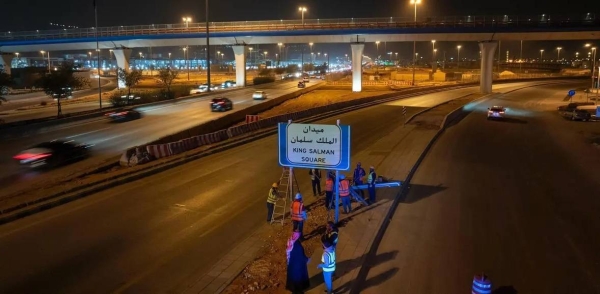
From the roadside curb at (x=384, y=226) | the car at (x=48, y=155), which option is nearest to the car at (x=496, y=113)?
the roadside curb at (x=384, y=226)

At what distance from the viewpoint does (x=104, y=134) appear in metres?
32.5

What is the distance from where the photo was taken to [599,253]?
11.7 metres

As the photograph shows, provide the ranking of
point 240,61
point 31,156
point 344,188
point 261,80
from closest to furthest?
point 344,188 < point 31,156 < point 240,61 < point 261,80

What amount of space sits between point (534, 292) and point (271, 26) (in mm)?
67777

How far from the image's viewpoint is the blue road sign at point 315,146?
1166cm

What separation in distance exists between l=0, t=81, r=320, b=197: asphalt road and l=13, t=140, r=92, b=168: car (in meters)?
0.40

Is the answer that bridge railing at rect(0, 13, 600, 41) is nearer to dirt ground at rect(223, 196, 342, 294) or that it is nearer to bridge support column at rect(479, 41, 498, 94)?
bridge support column at rect(479, 41, 498, 94)

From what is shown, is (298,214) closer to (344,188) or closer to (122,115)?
(344,188)

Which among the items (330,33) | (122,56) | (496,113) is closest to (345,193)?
(496,113)

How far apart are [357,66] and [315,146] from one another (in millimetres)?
61725

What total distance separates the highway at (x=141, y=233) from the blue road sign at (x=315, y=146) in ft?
8.59

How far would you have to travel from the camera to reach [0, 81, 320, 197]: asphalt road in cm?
2172

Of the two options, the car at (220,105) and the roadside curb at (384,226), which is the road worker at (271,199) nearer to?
the roadside curb at (384,226)

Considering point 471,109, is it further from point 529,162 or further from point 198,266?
point 198,266
